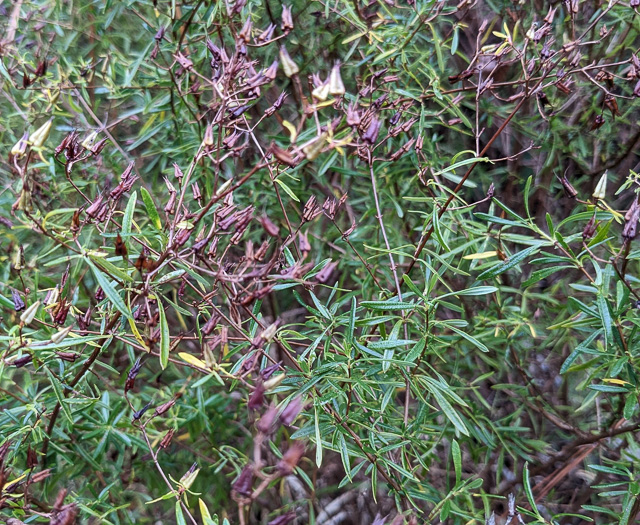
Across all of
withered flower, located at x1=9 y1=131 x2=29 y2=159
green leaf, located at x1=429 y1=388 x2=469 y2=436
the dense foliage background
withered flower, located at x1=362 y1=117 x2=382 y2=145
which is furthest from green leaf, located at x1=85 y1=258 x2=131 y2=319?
green leaf, located at x1=429 y1=388 x2=469 y2=436

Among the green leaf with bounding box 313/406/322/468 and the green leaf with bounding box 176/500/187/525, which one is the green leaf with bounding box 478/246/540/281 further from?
the green leaf with bounding box 176/500/187/525

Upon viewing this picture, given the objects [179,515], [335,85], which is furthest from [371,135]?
[179,515]

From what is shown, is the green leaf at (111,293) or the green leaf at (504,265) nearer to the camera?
the green leaf at (111,293)

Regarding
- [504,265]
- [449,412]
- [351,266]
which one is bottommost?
[351,266]

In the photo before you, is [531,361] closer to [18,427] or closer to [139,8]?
[18,427]

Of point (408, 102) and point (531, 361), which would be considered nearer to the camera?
point (408, 102)

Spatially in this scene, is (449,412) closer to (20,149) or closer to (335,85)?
(335,85)

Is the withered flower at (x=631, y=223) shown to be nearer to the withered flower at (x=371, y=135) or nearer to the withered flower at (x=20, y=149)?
the withered flower at (x=371, y=135)

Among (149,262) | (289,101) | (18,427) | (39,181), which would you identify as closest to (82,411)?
(18,427)

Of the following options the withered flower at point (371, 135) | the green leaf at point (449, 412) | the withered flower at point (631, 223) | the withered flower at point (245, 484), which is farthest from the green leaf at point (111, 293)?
the withered flower at point (631, 223)
